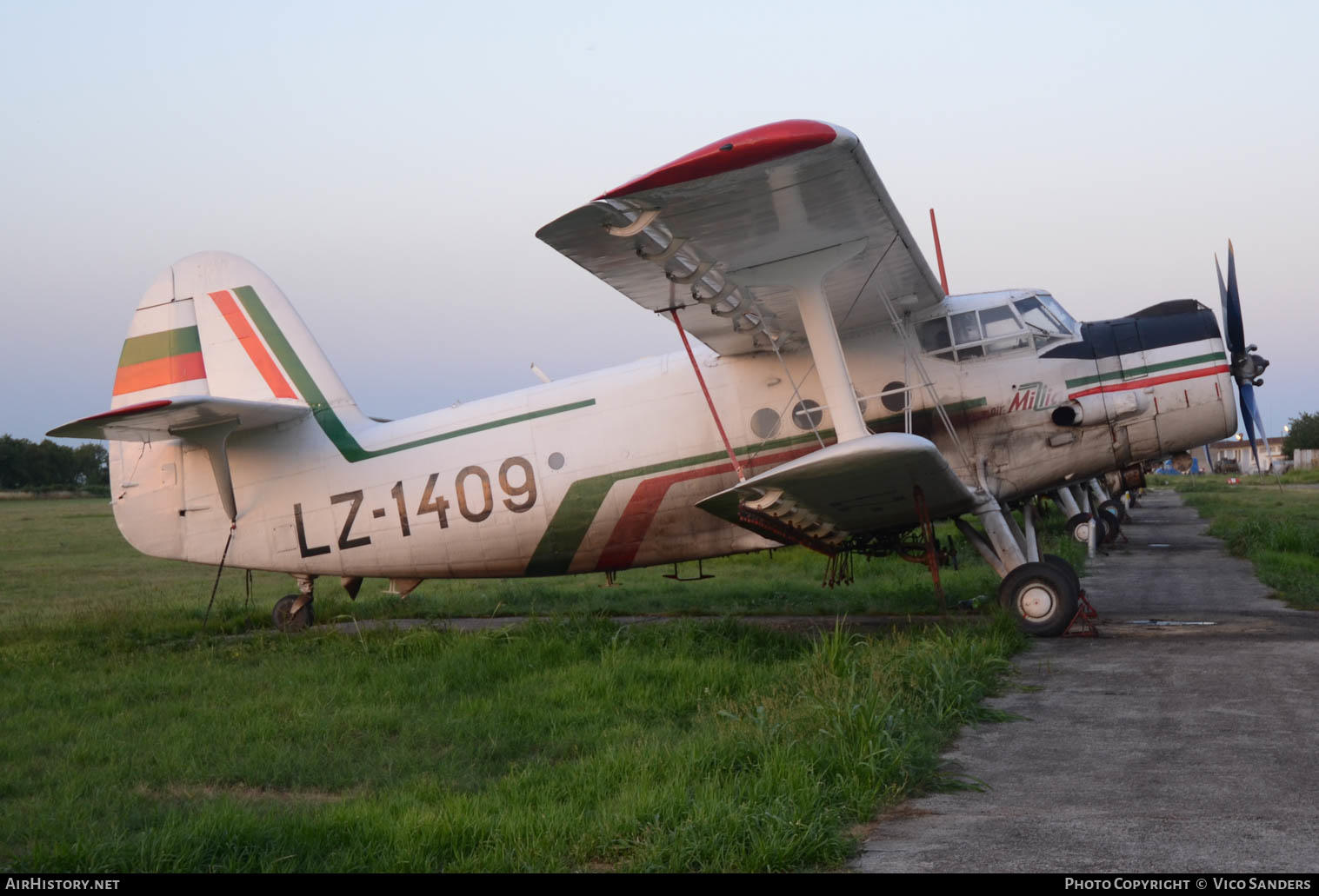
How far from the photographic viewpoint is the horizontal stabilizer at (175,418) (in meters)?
9.30

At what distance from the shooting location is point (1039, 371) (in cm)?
980

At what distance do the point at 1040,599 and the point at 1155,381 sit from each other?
7.82 ft

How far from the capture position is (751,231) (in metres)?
7.63

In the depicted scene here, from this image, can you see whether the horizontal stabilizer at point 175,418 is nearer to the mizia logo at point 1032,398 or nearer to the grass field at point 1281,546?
the mizia logo at point 1032,398

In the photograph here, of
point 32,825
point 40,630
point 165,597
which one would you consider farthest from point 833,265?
point 165,597

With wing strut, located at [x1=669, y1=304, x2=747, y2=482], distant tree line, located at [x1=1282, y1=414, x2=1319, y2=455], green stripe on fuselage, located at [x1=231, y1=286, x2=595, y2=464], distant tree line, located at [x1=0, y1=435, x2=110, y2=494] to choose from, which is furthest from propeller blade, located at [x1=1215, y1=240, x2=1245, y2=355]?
distant tree line, located at [x1=1282, y1=414, x2=1319, y2=455]

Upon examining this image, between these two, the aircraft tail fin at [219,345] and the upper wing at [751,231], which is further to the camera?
the aircraft tail fin at [219,345]

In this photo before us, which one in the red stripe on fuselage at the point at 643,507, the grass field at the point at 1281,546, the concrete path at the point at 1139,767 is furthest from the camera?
the grass field at the point at 1281,546

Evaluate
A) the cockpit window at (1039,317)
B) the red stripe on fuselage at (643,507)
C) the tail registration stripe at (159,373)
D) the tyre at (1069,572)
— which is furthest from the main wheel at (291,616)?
the cockpit window at (1039,317)

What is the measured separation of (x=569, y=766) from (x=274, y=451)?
726cm

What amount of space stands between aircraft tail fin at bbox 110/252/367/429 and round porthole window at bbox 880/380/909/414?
586 centimetres

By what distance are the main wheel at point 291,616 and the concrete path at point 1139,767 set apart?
25.7ft

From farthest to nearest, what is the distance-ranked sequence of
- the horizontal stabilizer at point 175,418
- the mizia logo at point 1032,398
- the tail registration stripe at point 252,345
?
the tail registration stripe at point 252,345
the mizia logo at point 1032,398
the horizontal stabilizer at point 175,418

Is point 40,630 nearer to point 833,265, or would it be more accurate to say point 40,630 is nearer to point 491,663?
point 491,663
